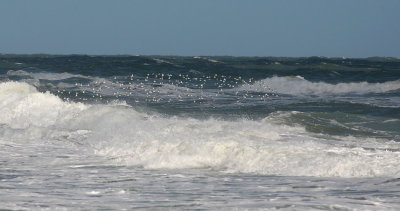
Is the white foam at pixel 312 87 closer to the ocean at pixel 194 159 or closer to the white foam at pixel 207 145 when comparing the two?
the ocean at pixel 194 159

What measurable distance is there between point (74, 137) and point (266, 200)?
585cm

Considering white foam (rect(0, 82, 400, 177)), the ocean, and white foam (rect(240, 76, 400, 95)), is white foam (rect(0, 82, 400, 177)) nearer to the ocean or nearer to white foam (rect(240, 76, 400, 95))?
the ocean

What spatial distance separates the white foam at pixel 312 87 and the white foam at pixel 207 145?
14.8 m

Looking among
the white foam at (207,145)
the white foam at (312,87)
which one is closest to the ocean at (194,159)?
the white foam at (207,145)

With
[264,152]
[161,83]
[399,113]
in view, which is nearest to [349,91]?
[161,83]

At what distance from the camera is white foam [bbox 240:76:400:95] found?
26.9 meters

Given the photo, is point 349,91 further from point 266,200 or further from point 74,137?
point 266,200

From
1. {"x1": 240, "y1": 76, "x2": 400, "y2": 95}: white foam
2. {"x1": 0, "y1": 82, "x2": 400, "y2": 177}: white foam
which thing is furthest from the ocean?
{"x1": 240, "y1": 76, "x2": 400, "y2": 95}: white foam

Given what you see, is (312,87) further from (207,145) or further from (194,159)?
(194,159)

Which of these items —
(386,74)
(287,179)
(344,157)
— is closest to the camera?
(287,179)

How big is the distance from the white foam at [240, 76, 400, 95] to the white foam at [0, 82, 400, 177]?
14824 millimetres

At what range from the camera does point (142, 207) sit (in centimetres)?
539

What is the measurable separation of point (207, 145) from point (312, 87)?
21.4 metres

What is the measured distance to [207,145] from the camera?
329 inches
